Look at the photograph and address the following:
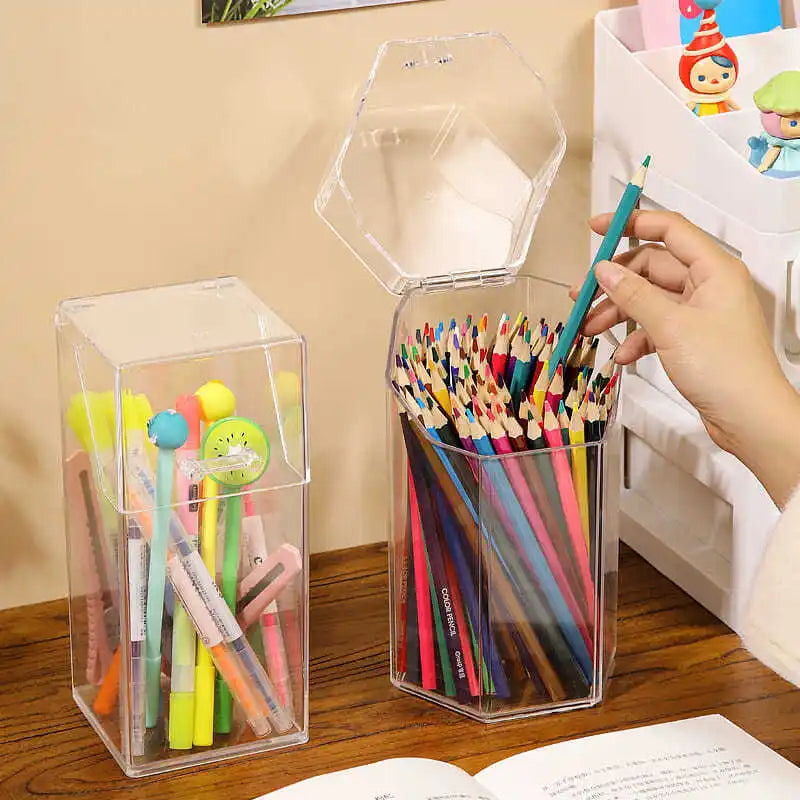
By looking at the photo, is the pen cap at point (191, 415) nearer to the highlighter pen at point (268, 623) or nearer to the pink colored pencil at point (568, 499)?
the highlighter pen at point (268, 623)

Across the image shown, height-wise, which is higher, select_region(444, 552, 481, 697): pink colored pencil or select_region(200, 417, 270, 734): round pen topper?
select_region(200, 417, 270, 734): round pen topper

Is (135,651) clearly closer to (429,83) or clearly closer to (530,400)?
(530,400)

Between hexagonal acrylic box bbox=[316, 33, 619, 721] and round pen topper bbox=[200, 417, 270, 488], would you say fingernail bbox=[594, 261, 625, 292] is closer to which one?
hexagonal acrylic box bbox=[316, 33, 619, 721]

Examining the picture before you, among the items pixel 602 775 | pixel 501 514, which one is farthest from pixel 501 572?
pixel 602 775

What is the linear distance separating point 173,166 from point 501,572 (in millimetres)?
376

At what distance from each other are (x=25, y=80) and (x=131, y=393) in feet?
0.85

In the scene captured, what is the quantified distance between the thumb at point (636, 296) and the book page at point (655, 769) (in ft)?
0.83

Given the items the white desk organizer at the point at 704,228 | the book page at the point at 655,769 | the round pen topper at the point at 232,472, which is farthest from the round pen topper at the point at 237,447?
the white desk organizer at the point at 704,228

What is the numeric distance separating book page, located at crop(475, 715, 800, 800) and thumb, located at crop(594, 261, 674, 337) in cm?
25

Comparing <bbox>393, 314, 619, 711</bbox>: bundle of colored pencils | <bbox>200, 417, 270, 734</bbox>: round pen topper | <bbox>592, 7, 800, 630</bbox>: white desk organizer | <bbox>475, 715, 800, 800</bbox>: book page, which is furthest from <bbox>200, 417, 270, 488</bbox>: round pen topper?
<bbox>592, 7, 800, 630</bbox>: white desk organizer

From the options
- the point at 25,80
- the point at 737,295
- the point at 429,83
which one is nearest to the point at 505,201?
the point at 429,83

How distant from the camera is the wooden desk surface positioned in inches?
31.9

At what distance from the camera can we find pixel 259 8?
3.07 ft

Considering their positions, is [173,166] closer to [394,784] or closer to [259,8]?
[259,8]
